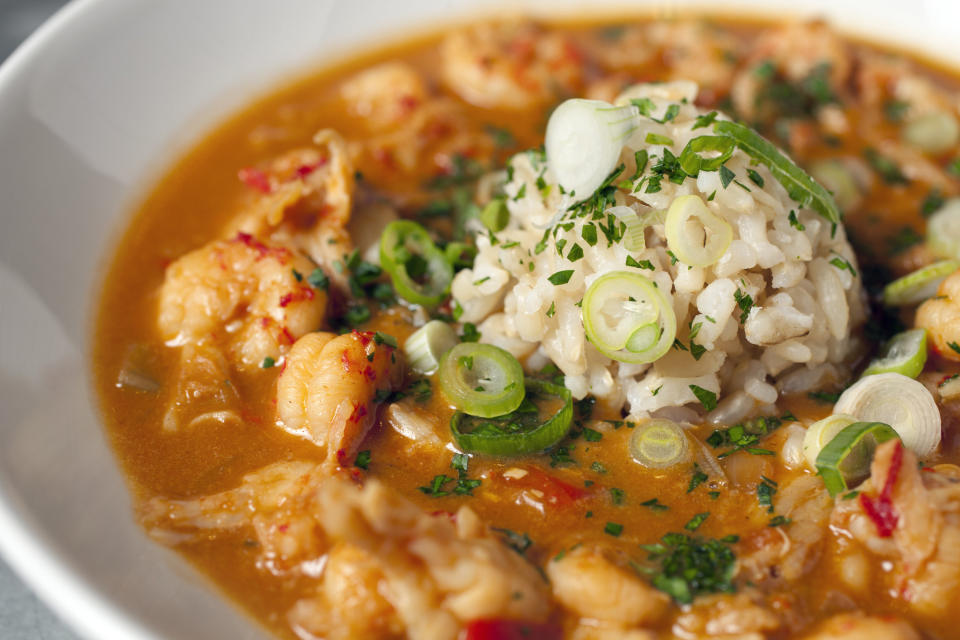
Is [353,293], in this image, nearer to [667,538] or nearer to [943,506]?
[667,538]

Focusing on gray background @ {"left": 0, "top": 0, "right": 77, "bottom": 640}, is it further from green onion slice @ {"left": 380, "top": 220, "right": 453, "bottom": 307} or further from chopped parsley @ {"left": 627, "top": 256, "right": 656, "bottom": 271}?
chopped parsley @ {"left": 627, "top": 256, "right": 656, "bottom": 271}

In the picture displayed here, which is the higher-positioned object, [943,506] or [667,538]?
[943,506]

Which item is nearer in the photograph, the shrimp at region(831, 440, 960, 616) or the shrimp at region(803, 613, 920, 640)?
the shrimp at region(803, 613, 920, 640)

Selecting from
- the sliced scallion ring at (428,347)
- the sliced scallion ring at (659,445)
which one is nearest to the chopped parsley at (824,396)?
the sliced scallion ring at (659,445)

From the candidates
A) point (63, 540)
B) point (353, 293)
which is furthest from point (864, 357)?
point (63, 540)

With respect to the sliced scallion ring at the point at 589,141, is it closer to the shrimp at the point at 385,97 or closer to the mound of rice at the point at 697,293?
the mound of rice at the point at 697,293

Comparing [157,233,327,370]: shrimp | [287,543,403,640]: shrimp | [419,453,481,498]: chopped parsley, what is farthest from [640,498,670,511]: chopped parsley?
[157,233,327,370]: shrimp

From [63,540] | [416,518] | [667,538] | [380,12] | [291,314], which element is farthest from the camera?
[380,12]
